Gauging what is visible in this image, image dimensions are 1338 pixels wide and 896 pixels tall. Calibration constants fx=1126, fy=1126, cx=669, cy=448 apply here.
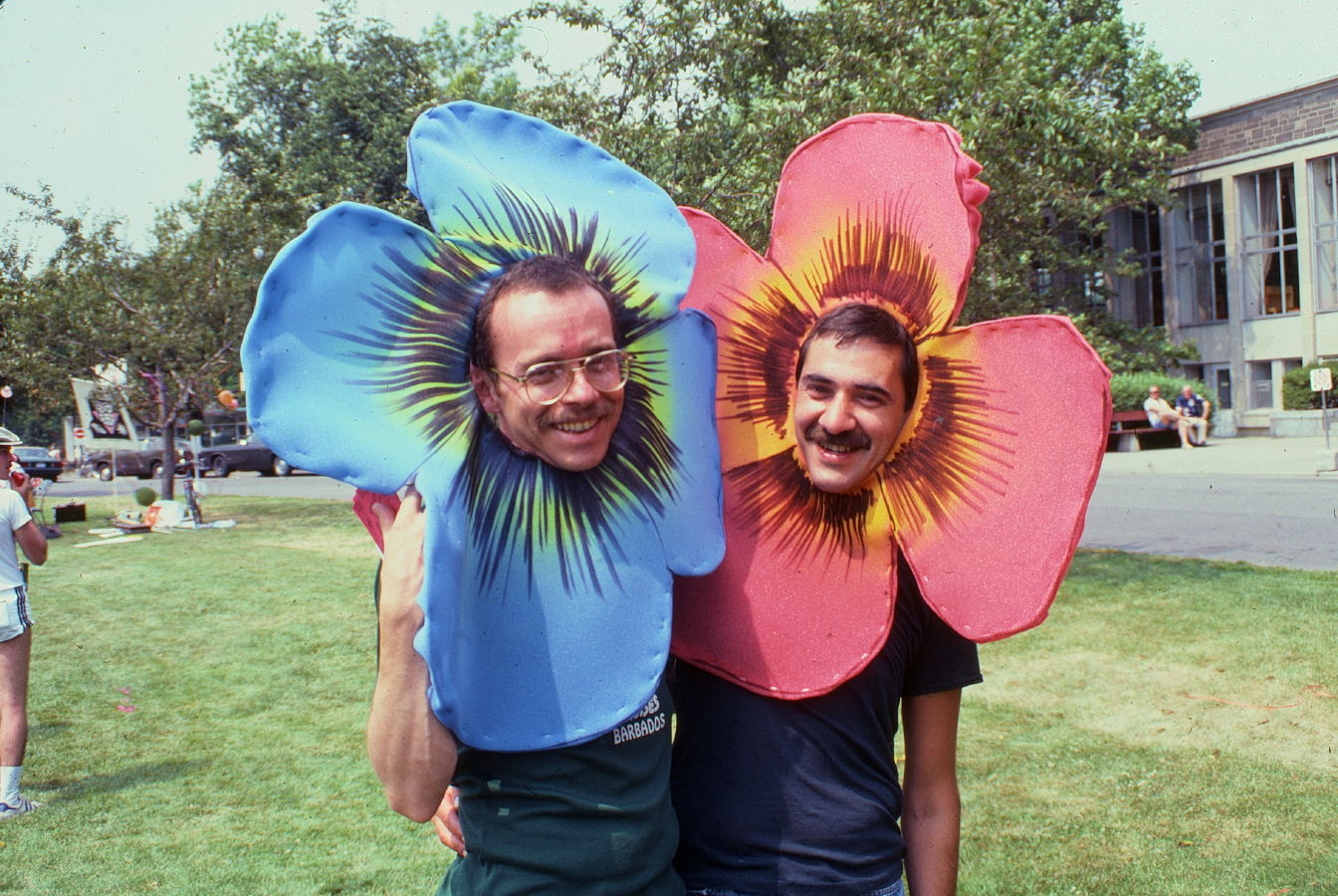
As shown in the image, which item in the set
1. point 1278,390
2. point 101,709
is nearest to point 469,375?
point 101,709

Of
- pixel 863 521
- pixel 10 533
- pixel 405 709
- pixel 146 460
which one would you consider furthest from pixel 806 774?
pixel 146 460

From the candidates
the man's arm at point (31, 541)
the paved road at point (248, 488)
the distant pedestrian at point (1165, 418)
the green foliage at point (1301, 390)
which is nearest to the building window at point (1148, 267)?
the green foliage at point (1301, 390)

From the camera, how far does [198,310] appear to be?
58.8 ft

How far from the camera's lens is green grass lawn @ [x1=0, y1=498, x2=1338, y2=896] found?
14.6 feet

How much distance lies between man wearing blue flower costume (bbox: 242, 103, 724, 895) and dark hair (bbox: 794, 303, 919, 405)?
0.29 metres

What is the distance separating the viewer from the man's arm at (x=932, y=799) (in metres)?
1.87

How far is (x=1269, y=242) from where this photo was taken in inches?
1193

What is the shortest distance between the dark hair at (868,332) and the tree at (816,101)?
5157 mm

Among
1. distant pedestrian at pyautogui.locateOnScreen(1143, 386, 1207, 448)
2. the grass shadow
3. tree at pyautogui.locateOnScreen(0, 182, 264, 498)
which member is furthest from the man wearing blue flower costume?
distant pedestrian at pyautogui.locateOnScreen(1143, 386, 1207, 448)

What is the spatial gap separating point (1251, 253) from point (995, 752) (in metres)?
29.4

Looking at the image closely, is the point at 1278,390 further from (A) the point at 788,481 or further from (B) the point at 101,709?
(A) the point at 788,481

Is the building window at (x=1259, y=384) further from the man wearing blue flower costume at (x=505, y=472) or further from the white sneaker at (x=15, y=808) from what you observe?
the man wearing blue flower costume at (x=505, y=472)

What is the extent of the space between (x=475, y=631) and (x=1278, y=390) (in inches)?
1262

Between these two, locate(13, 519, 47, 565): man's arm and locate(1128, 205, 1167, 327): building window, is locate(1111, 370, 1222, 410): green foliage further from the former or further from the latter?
locate(13, 519, 47, 565): man's arm
